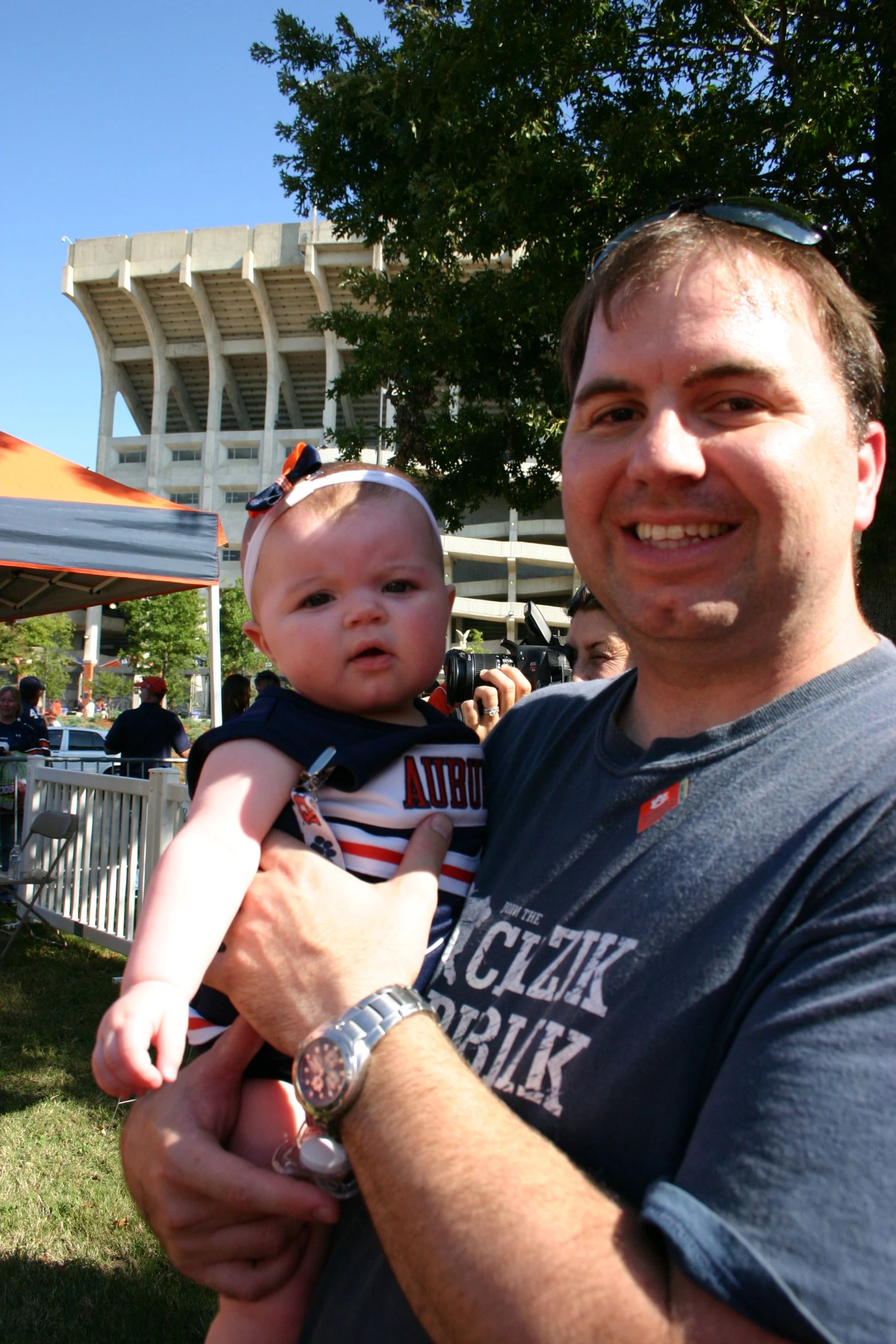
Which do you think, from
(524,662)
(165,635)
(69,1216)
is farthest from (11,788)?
(165,635)

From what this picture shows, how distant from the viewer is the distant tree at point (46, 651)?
41.8 meters

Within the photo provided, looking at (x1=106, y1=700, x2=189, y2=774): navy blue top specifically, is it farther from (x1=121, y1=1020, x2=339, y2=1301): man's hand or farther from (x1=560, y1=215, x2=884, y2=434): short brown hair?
(x1=560, y1=215, x2=884, y2=434): short brown hair

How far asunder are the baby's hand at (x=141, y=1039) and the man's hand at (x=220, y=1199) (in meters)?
0.15

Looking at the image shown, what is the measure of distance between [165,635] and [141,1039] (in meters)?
45.5

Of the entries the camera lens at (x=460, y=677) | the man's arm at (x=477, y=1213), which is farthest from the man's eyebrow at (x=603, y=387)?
the camera lens at (x=460, y=677)

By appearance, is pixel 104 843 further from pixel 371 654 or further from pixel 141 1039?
pixel 141 1039

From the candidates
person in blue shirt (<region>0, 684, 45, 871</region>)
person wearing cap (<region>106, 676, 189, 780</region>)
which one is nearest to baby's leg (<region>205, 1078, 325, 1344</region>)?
person in blue shirt (<region>0, 684, 45, 871</region>)

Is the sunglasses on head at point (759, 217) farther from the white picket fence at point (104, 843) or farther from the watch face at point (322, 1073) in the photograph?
the white picket fence at point (104, 843)

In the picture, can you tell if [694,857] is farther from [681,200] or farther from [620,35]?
[620,35]

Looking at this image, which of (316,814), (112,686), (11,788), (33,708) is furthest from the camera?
(112,686)

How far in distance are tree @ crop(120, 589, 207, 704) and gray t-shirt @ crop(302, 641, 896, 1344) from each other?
44.4m

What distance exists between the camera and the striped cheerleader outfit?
1.55 meters

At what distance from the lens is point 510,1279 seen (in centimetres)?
86

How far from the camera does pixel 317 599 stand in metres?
1.77
